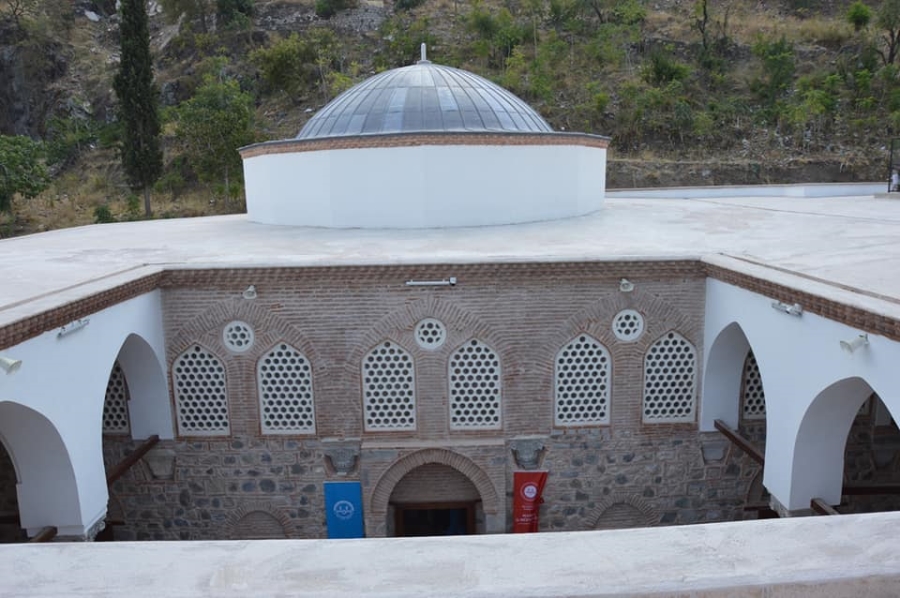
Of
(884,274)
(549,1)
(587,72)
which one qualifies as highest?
(549,1)

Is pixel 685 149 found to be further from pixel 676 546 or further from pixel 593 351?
pixel 676 546

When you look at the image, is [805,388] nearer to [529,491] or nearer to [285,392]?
[529,491]

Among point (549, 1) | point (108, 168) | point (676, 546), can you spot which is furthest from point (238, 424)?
point (549, 1)

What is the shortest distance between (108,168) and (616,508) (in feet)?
67.7

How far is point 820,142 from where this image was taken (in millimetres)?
19859

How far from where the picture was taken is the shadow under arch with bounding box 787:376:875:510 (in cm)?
454

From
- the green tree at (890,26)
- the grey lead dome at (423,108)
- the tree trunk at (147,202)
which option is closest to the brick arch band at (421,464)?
the grey lead dome at (423,108)

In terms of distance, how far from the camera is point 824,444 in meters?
4.73

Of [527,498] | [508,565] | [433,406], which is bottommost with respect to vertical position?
[527,498]

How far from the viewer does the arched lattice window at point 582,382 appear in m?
6.23

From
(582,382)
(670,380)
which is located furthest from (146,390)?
(670,380)

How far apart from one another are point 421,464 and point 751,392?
3.10m

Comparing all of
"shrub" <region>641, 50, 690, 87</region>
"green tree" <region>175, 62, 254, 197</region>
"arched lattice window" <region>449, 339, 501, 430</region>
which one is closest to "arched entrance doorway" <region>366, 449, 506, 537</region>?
"arched lattice window" <region>449, 339, 501, 430</region>

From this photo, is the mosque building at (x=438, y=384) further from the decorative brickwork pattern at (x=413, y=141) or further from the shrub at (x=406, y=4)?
the shrub at (x=406, y=4)
